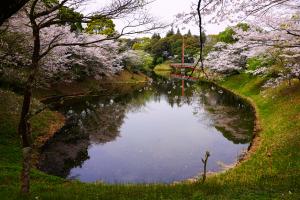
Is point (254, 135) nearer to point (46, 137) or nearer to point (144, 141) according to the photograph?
point (144, 141)

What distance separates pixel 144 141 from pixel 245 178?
9488 mm

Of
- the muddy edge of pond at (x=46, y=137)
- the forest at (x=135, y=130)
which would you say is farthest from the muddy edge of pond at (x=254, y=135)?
the muddy edge of pond at (x=46, y=137)

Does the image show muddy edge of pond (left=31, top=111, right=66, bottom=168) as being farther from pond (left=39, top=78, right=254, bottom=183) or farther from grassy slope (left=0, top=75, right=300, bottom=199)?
grassy slope (left=0, top=75, right=300, bottom=199)

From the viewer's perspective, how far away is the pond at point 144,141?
1573 cm

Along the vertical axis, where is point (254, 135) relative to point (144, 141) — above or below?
above

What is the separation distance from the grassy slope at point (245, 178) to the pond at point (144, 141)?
69.1 inches

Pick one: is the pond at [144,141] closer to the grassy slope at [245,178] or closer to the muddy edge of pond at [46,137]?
the muddy edge of pond at [46,137]

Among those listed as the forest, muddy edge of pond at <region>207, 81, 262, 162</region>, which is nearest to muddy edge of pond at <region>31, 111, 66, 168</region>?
the forest

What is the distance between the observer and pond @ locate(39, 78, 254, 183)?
15727 mm

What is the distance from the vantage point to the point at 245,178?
39.4ft

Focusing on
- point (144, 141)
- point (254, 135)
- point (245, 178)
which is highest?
point (245, 178)

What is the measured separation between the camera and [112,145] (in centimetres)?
1980

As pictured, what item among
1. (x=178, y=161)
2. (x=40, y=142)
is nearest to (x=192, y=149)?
(x=178, y=161)

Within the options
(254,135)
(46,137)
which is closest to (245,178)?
(254,135)
